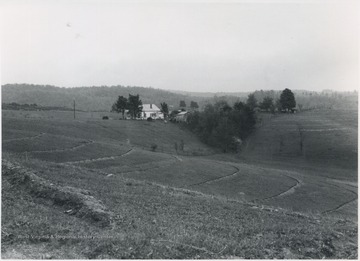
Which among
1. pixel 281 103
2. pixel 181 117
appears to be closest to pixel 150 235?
pixel 181 117

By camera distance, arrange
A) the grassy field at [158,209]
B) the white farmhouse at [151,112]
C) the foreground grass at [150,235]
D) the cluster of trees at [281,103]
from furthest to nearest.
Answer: the white farmhouse at [151,112], the cluster of trees at [281,103], the grassy field at [158,209], the foreground grass at [150,235]

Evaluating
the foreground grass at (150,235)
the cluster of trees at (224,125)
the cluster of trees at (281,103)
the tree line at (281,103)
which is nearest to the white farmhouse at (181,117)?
the cluster of trees at (224,125)

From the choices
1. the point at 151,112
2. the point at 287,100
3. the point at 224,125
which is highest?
the point at 287,100

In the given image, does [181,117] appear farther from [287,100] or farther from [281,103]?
[287,100]

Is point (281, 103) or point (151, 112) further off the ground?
point (281, 103)

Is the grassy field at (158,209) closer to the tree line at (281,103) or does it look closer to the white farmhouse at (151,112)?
the tree line at (281,103)

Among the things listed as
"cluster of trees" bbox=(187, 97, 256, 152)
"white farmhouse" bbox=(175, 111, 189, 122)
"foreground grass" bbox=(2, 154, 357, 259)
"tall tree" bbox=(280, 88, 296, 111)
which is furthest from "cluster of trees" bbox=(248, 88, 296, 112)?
"foreground grass" bbox=(2, 154, 357, 259)

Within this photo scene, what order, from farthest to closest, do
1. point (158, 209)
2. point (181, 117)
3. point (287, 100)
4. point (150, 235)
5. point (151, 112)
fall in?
1. point (151, 112)
2. point (181, 117)
3. point (287, 100)
4. point (158, 209)
5. point (150, 235)
